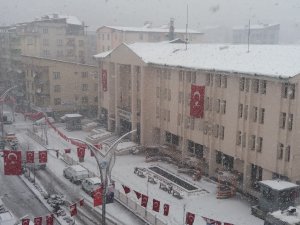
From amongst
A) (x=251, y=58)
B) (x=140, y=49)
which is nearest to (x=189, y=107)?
(x=251, y=58)

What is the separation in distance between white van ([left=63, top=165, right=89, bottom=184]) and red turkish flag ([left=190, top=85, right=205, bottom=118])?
13.1m

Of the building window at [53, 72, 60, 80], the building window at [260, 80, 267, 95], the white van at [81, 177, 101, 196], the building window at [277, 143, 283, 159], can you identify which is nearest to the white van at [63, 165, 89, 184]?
the white van at [81, 177, 101, 196]

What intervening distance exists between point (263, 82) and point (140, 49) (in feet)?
78.8

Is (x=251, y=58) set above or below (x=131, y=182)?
above

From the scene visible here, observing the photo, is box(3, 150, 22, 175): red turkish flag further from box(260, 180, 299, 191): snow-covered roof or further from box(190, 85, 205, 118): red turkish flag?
box(260, 180, 299, 191): snow-covered roof

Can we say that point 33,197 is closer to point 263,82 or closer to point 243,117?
point 243,117

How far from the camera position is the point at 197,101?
45156 mm

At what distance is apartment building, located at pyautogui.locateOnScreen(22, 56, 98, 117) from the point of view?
2938 inches

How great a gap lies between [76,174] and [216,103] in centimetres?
1595

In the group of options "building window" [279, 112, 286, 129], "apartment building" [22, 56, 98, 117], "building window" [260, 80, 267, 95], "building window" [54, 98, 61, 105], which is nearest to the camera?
"building window" [279, 112, 286, 129]

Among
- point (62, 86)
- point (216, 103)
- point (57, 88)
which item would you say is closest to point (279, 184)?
point (216, 103)

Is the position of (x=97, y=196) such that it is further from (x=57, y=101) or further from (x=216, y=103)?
(x=57, y=101)

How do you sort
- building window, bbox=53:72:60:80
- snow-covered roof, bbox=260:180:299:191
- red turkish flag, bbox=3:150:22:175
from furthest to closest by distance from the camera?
1. building window, bbox=53:72:60:80
2. red turkish flag, bbox=3:150:22:175
3. snow-covered roof, bbox=260:180:299:191

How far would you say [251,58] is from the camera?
4103cm
